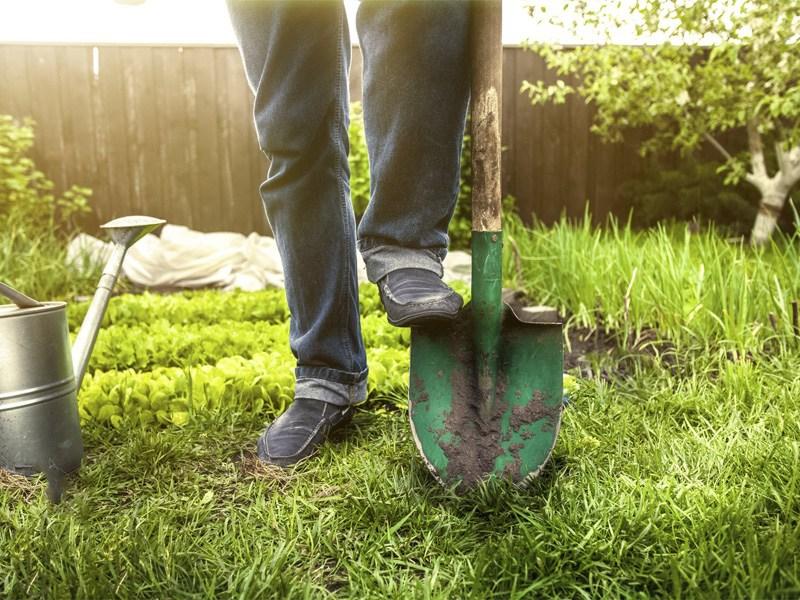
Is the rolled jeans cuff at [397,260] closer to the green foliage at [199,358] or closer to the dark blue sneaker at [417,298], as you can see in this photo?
the dark blue sneaker at [417,298]

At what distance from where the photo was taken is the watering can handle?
125 cm

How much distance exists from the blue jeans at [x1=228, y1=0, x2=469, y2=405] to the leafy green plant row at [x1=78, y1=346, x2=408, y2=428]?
245 millimetres

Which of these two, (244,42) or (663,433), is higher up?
(244,42)

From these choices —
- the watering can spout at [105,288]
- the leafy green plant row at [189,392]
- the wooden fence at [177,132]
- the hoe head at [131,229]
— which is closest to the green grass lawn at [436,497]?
the leafy green plant row at [189,392]

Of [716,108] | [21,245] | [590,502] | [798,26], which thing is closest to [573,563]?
[590,502]

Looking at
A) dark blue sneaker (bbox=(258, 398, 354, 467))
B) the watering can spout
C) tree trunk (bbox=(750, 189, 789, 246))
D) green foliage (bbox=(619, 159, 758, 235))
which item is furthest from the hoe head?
green foliage (bbox=(619, 159, 758, 235))

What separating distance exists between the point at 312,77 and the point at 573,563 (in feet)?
3.50

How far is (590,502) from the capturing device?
1148 millimetres

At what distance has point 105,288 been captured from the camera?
4.95 ft

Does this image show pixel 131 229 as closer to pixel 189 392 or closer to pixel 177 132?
pixel 189 392

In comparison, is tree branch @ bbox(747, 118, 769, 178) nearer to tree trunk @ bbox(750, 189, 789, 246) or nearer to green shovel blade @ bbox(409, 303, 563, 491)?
tree trunk @ bbox(750, 189, 789, 246)

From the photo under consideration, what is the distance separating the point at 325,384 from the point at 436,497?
442 mm

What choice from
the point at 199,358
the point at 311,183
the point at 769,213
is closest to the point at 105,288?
the point at 311,183

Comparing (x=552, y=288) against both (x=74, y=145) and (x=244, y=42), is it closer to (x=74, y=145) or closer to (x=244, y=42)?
(x=244, y=42)
